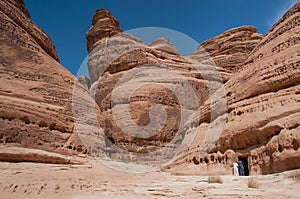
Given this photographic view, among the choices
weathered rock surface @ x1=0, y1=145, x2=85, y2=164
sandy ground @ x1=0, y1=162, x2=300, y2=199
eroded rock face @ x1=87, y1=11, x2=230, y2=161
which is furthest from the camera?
eroded rock face @ x1=87, y1=11, x2=230, y2=161

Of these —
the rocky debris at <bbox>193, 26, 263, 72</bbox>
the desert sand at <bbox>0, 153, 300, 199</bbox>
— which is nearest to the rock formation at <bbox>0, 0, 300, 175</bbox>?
the desert sand at <bbox>0, 153, 300, 199</bbox>

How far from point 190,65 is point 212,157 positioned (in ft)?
72.9

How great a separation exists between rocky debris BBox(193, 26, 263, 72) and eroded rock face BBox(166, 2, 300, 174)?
2457 centimetres

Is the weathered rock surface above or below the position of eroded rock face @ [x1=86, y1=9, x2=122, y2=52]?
below

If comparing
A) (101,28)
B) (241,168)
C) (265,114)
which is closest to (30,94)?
(241,168)

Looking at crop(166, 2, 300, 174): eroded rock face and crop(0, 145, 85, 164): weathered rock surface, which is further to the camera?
crop(0, 145, 85, 164): weathered rock surface

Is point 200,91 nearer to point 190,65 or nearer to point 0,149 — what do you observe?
point 190,65

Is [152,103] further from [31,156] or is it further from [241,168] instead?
[241,168]

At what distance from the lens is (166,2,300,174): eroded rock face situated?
8.56 meters

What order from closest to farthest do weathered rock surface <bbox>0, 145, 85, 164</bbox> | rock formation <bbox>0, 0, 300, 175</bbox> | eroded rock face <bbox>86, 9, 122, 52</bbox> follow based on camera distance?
rock formation <bbox>0, 0, 300, 175</bbox> → weathered rock surface <bbox>0, 145, 85, 164</bbox> → eroded rock face <bbox>86, 9, 122, 52</bbox>

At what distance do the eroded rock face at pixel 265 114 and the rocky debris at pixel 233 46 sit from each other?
24573mm

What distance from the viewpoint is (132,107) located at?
78.4ft

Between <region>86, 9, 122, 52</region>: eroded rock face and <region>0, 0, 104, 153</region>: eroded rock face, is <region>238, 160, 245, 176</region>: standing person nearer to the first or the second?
<region>0, 0, 104, 153</region>: eroded rock face

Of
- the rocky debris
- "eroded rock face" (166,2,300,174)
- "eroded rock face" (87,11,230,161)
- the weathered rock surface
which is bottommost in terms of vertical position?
the weathered rock surface
